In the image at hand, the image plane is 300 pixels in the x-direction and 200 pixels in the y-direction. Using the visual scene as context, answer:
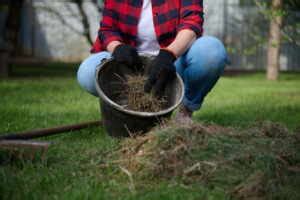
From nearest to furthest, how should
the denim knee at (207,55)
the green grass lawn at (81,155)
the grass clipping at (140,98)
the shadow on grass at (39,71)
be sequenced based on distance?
the green grass lawn at (81,155) → the grass clipping at (140,98) → the denim knee at (207,55) → the shadow on grass at (39,71)

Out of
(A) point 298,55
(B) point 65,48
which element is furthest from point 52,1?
(A) point 298,55

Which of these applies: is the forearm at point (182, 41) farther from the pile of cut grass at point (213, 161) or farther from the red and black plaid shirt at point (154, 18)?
the pile of cut grass at point (213, 161)

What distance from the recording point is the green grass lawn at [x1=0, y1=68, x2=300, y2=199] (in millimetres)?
2621

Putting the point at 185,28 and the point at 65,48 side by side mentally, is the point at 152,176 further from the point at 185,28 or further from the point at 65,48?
the point at 65,48

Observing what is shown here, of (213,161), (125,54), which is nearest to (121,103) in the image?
(125,54)

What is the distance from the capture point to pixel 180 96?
359 centimetres

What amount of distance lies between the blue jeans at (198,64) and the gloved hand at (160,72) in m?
0.38

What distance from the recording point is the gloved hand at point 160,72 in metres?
3.56

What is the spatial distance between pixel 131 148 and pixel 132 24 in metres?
1.22

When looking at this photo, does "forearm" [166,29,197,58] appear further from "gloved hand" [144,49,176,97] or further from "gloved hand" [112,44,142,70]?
"gloved hand" [112,44,142,70]

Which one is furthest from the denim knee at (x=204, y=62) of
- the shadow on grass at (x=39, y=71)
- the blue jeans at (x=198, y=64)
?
the shadow on grass at (x=39, y=71)

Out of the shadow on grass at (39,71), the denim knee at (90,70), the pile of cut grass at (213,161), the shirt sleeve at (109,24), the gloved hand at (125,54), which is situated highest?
the shirt sleeve at (109,24)

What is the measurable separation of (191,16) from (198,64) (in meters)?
0.30

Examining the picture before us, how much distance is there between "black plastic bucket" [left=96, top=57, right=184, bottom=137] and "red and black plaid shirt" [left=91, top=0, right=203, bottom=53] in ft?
0.79
